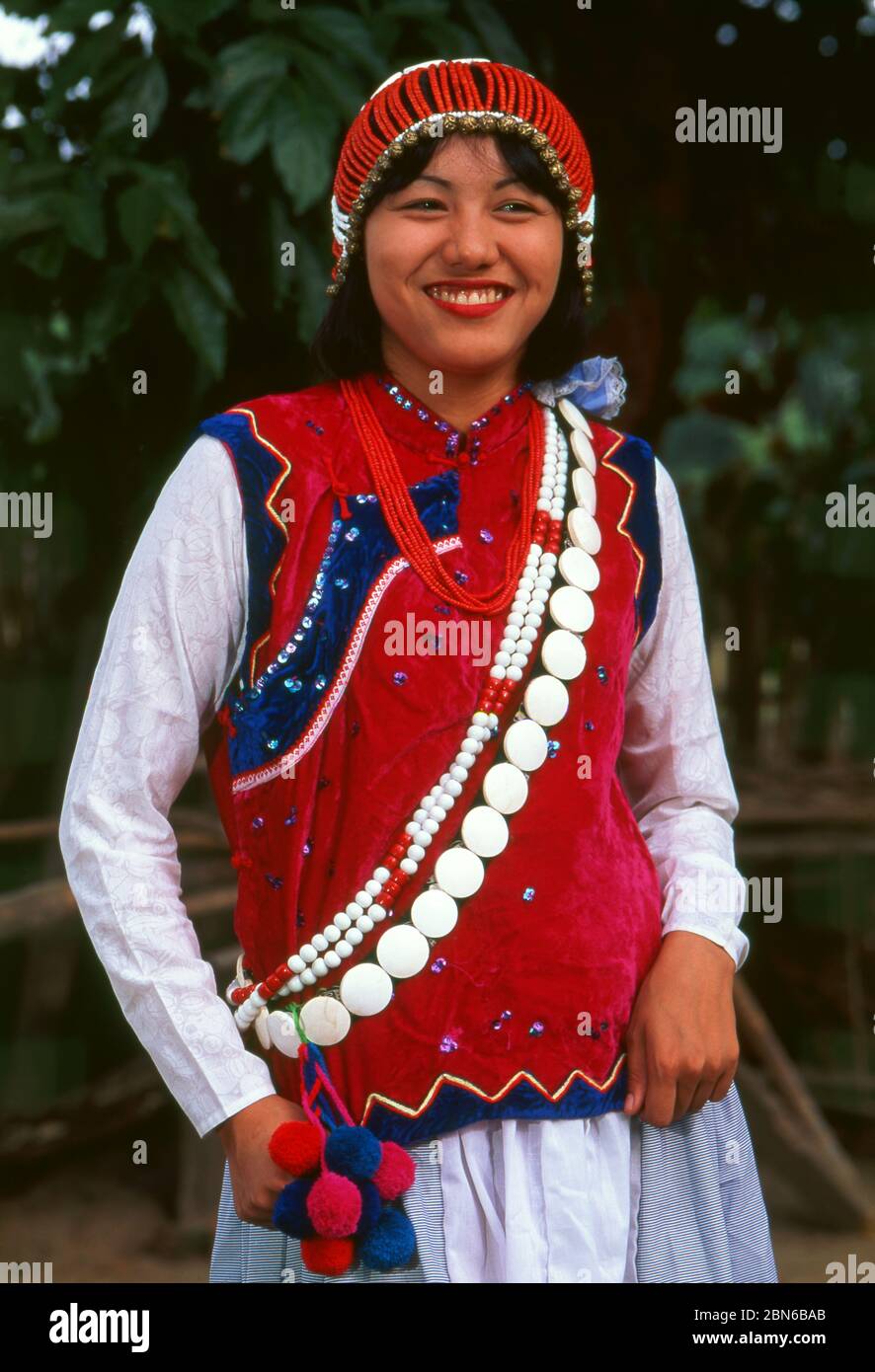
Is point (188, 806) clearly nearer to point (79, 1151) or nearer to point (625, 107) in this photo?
point (79, 1151)

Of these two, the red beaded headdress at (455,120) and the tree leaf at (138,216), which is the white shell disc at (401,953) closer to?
the red beaded headdress at (455,120)

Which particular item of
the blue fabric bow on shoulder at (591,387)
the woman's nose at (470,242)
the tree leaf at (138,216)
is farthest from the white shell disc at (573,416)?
the tree leaf at (138,216)

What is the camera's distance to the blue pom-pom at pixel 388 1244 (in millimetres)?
1403

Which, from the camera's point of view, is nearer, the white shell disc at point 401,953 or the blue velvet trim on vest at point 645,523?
the white shell disc at point 401,953

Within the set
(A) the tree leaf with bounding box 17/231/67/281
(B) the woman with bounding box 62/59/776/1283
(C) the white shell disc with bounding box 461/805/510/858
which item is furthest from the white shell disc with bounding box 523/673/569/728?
(A) the tree leaf with bounding box 17/231/67/281

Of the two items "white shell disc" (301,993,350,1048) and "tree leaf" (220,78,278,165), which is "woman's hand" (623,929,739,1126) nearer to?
"white shell disc" (301,993,350,1048)

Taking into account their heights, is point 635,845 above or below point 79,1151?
above

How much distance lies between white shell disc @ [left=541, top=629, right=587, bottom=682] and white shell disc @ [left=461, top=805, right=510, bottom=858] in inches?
6.2

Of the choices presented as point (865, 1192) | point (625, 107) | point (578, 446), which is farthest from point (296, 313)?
point (865, 1192)

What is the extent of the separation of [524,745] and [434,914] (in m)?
0.18

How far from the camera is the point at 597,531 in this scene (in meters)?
1.66

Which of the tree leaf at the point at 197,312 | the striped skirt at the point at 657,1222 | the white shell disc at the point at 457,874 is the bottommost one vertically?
the striped skirt at the point at 657,1222

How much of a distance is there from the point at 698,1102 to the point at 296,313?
1725 millimetres

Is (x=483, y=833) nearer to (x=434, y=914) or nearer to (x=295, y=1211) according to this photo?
(x=434, y=914)
